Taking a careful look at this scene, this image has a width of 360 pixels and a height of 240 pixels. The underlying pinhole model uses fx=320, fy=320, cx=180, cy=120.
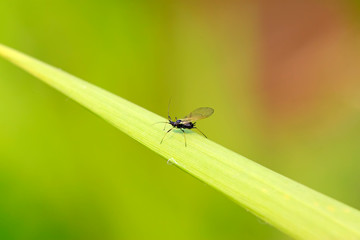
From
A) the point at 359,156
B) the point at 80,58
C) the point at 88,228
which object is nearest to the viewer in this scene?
the point at 88,228

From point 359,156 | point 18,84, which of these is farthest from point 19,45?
point 359,156

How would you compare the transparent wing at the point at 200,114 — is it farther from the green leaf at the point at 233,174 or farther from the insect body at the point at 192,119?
the green leaf at the point at 233,174

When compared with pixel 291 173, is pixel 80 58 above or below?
above

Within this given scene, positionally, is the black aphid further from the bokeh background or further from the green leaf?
the bokeh background

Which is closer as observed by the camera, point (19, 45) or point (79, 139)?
point (79, 139)

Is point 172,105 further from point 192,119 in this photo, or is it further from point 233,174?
point 233,174

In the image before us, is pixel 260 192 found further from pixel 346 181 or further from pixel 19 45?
pixel 19 45

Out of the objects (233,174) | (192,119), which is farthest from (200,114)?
(233,174)
